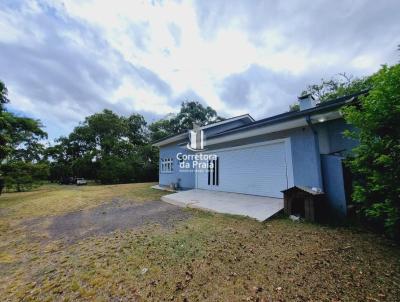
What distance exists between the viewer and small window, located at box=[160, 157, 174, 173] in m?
13.3

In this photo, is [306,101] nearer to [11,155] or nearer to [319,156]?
[319,156]

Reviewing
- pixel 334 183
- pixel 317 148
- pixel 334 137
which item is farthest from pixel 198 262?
pixel 334 137

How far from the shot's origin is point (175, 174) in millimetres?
12805

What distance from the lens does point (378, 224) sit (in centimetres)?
409

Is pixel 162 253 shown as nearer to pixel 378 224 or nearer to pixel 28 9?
pixel 378 224

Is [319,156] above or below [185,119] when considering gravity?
below

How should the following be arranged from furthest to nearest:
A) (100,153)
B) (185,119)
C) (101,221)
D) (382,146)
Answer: (185,119) < (100,153) < (101,221) < (382,146)

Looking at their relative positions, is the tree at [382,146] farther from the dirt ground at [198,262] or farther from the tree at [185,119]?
the tree at [185,119]

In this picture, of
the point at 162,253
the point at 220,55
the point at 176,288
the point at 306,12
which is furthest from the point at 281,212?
the point at 220,55

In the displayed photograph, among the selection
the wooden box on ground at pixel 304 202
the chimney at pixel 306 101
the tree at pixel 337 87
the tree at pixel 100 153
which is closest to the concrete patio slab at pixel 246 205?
the wooden box on ground at pixel 304 202

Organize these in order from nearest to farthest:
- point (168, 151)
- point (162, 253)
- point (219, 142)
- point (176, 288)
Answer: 1. point (176, 288)
2. point (162, 253)
3. point (219, 142)
4. point (168, 151)

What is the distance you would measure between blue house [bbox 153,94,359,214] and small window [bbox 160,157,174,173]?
2474 mm

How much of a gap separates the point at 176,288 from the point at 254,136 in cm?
672

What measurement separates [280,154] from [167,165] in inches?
367
